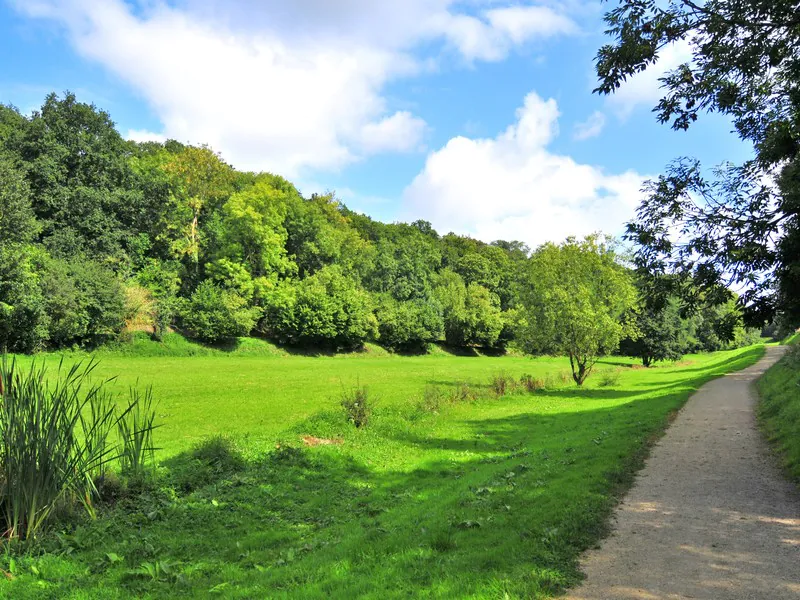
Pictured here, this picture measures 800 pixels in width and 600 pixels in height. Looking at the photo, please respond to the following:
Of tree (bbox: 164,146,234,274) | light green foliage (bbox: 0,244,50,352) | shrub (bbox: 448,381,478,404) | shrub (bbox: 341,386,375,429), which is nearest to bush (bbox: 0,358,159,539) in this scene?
shrub (bbox: 341,386,375,429)

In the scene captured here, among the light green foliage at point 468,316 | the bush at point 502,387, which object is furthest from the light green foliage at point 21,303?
the light green foliage at point 468,316

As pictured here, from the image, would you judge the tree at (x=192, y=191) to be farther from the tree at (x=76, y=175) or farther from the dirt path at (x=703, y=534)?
the dirt path at (x=703, y=534)

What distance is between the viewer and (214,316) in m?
50.4

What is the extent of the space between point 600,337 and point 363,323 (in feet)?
125

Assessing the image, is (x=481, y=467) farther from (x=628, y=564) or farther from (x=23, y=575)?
(x=23, y=575)

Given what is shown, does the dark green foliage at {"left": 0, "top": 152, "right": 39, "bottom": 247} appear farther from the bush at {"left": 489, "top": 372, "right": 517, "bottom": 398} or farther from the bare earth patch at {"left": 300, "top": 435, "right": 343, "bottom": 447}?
the bush at {"left": 489, "top": 372, "right": 517, "bottom": 398}

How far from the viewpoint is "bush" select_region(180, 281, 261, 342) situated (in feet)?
165

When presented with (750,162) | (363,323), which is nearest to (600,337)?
(750,162)

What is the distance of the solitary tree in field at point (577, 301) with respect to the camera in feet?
93.7

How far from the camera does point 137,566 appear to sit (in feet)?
20.9

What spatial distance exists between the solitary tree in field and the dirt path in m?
18.1

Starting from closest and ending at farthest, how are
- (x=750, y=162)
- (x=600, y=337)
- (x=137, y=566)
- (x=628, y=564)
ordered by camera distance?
(x=628, y=564) → (x=137, y=566) → (x=750, y=162) → (x=600, y=337)

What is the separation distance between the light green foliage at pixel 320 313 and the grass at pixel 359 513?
39055 millimetres

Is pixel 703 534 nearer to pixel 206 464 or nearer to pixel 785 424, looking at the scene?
pixel 785 424
